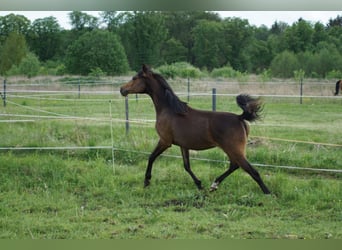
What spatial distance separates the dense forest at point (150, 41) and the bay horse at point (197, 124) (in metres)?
0.82

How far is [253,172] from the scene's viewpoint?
189 inches

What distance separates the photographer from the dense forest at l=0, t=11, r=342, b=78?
5715 millimetres

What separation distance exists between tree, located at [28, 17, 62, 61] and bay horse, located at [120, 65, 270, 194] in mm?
4335

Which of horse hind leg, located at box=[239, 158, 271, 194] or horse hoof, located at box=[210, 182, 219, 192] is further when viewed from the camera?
horse hoof, located at box=[210, 182, 219, 192]

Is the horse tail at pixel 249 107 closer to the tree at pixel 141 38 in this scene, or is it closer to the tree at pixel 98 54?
the tree at pixel 141 38

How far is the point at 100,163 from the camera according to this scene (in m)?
6.12

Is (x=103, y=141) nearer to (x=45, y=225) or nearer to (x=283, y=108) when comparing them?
(x=45, y=225)

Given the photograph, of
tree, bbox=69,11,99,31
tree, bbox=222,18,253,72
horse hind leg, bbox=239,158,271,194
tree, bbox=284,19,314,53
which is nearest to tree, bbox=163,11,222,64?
tree, bbox=222,18,253,72

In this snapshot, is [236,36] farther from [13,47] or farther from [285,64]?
[285,64]

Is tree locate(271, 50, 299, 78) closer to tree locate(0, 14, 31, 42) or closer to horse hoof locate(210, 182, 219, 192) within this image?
tree locate(0, 14, 31, 42)

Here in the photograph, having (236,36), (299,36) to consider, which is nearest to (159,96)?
(236,36)

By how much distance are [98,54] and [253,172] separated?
3383 mm

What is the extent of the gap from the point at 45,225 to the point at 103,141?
330cm

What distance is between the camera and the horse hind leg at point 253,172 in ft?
15.6
